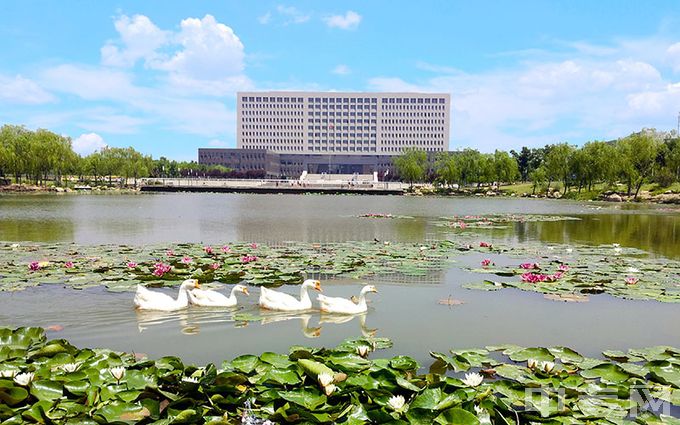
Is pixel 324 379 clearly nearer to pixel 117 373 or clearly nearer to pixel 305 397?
pixel 305 397

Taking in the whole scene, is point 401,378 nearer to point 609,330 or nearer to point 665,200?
point 609,330

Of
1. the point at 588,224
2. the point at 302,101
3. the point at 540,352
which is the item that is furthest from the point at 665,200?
the point at 302,101

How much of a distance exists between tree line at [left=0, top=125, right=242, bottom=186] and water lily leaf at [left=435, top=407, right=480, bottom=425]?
82508 millimetres

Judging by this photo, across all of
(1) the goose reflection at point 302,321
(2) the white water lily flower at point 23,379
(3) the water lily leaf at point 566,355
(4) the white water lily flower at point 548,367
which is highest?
(2) the white water lily flower at point 23,379

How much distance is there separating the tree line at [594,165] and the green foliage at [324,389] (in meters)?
70.4

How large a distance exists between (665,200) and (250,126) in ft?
488

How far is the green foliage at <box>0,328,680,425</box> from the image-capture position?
473 cm

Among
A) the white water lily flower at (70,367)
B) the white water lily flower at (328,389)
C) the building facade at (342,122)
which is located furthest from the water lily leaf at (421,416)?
the building facade at (342,122)

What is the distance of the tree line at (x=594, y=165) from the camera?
2785 inches

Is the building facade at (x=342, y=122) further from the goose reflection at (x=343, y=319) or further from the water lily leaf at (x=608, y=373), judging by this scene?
the water lily leaf at (x=608, y=373)

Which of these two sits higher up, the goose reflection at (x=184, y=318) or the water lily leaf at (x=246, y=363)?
the water lily leaf at (x=246, y=363)

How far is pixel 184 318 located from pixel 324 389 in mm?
4292

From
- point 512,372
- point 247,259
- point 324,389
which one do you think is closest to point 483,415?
point 324,389

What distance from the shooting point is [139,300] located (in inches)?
352
